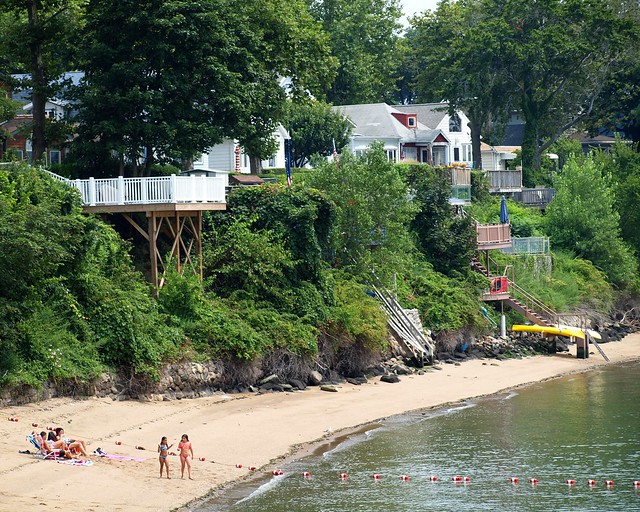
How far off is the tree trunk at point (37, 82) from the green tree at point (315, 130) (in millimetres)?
26338

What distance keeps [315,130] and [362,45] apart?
27.5m

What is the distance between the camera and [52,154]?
56.6 metres

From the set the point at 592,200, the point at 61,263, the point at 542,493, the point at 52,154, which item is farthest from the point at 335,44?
the point at 542,493

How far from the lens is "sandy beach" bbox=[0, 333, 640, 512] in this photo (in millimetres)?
26906

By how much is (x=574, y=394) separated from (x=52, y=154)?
27265 mm

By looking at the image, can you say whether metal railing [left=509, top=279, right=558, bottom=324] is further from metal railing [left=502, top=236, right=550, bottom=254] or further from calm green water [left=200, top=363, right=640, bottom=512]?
calm green water [left=200, top=363, right=640, bottom=512]

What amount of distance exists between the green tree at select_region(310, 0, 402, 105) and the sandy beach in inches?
1927

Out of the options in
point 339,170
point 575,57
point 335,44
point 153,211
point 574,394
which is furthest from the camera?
point 335,44

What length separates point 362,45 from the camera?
99.1 m

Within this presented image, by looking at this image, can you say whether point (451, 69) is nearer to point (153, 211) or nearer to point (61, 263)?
point (153, 211)

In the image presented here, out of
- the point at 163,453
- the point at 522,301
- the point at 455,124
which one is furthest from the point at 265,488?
the point at 455,124

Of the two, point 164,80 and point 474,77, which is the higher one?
point 474,77

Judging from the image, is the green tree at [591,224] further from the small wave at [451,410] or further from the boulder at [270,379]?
the boulder at [270,379]

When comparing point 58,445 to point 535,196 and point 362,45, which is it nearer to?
point 535,196
